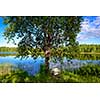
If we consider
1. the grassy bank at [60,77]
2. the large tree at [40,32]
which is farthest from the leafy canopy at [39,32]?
the grassy bank at [60,77]

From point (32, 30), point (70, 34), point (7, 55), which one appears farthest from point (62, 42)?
point (7, 55)

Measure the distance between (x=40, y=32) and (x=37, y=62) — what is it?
0.94 ft

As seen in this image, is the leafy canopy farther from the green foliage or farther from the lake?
the green foliage

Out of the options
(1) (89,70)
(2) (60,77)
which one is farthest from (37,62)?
(1) (89,70)

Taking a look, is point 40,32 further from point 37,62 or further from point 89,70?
point 89,70

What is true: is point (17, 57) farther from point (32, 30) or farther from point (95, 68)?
point (95, 68)

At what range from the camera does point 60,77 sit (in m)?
3.21

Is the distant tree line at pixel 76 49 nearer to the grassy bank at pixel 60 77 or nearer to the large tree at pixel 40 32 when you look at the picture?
the large tree at pixel 40 32

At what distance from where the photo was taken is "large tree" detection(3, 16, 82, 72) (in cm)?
321

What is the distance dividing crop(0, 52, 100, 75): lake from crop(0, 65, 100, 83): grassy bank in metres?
0.04

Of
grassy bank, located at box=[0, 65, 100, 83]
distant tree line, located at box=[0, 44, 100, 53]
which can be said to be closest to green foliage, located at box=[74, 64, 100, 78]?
grassy bank, located at box=[0, 65, 100, 83]
